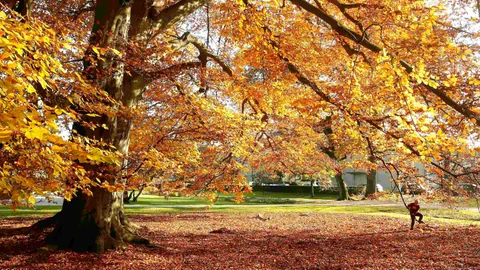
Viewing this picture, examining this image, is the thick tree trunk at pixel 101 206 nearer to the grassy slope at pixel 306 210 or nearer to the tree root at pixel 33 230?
the tree root at pixel 33 230

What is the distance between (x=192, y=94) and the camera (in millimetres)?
9555

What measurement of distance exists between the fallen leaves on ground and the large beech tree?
666mm

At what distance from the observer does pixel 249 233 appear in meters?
10.9

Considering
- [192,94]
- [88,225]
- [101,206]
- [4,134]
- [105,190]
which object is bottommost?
[88,225]

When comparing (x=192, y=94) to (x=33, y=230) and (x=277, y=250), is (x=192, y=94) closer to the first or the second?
(x=277, y=250)

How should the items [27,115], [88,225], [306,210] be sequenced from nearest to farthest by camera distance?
1. [27,115]
2. [88,225]
3. [306,210]

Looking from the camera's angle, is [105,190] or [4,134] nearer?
[4,134]

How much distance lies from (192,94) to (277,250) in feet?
13.9

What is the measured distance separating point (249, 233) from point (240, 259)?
353 cm

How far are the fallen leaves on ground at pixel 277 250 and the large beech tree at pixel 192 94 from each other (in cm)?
67

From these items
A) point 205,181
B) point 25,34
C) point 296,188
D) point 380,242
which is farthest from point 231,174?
point 296,188

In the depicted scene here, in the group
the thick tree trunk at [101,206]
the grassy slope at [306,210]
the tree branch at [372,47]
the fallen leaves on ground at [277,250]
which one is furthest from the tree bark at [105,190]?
the tree branch at [372,47]

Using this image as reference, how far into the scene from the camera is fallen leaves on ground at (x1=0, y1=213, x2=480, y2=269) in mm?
6820

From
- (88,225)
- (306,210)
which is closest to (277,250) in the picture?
(88,225)
